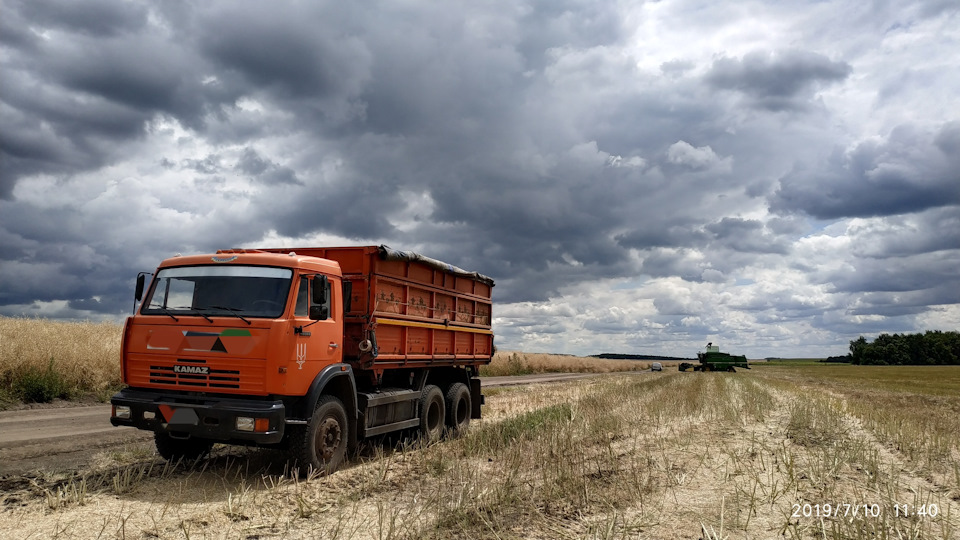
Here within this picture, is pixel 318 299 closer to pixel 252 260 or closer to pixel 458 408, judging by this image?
pixel 252 260

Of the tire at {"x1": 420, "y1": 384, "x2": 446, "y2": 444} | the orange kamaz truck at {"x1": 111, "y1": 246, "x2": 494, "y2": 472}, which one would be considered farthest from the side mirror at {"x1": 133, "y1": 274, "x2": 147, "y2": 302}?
the tire at {"x1": 420, "y1": 384, "x2": 446, "y2": 444}

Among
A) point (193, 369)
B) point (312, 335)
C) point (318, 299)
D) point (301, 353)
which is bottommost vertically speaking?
point (193, 369)

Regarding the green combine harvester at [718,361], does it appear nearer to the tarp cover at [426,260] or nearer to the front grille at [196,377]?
the tarp cover at [426,260]

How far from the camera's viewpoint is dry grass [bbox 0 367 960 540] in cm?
589

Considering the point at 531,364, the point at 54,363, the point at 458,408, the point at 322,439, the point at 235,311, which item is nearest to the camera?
the point at 235,311

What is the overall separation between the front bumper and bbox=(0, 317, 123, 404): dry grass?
11.5 m

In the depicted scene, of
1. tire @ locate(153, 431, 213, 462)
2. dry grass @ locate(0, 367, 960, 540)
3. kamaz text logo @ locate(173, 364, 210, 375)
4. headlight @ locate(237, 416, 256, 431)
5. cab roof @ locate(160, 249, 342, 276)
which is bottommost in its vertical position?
dry grass @ locate(0, 367, 960, 540)

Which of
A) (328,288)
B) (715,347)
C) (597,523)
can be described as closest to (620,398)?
(328,288)

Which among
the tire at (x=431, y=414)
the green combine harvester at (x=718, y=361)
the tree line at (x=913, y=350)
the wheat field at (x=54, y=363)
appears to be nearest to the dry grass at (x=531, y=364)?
the green combine harvester at (x=718, y=361)

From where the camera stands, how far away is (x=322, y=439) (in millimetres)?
8367

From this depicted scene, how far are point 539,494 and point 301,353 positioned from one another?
3.43 metres

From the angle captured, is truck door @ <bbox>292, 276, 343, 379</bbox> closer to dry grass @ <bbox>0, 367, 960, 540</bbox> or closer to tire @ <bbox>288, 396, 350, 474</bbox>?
tire @ <bbox>288, 396, 350, 474</bbox>

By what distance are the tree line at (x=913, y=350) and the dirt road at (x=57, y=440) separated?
141m

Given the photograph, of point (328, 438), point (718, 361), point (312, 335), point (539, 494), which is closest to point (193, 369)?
point (312, 335)
